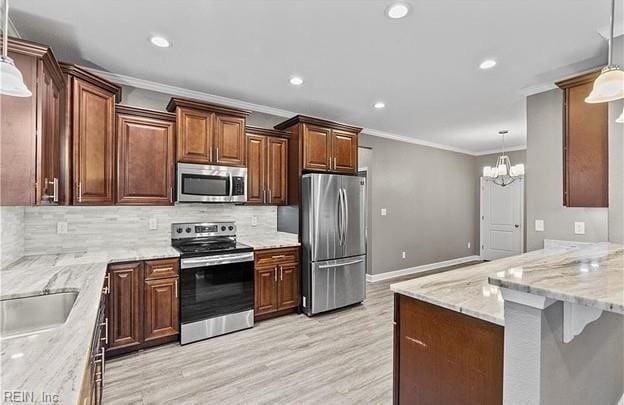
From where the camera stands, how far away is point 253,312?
10.6 feet

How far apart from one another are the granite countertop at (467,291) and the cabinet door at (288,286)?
2.09 m

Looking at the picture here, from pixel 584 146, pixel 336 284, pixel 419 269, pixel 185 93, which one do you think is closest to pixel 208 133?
pixel 185 93

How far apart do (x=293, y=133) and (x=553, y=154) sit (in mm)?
2877

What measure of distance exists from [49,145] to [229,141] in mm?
1587

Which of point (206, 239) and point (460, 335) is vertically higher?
point (206, 239)

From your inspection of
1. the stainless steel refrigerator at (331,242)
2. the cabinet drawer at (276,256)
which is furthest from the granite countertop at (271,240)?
the stainless steel refrigerator at (331,242)

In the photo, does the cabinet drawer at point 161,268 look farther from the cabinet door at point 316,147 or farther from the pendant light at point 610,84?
the pendant light at point 610,84

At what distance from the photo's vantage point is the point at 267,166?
3721mm

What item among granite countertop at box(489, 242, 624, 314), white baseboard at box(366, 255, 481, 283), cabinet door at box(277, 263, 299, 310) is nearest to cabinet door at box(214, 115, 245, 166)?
cabinet door at box(277, 263, 299, 310)

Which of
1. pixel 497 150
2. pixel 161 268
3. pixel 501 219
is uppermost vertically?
pixel 497 150

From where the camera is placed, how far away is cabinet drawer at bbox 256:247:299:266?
3.33m

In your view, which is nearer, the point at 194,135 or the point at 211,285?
the point at 211,285

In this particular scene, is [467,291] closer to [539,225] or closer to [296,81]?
[539,225]

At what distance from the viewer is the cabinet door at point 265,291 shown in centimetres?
333
